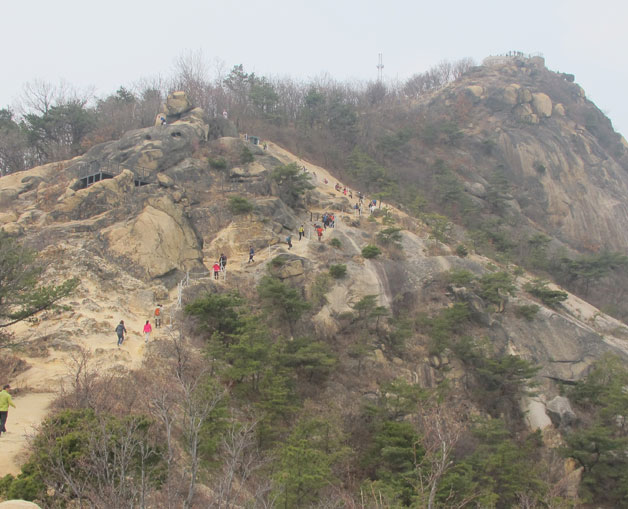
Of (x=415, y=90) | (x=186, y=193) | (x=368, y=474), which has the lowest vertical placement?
(x=368, y=474)

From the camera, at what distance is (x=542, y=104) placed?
5812 centimetres

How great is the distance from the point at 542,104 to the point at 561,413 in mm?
48783

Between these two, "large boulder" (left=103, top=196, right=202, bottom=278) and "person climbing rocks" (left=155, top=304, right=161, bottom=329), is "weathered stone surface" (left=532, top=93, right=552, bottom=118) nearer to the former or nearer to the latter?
"large boulder" (left=103, top=196, right=202, bottom=278)

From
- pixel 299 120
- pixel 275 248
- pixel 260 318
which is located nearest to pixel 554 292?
pixel 275 248

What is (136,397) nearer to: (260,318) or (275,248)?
(260,318)

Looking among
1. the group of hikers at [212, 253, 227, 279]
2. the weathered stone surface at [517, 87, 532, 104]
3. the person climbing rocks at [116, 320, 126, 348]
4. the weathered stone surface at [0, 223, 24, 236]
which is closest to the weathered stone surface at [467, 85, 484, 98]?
the weathered stone surface at [517, 87, 532, 104]

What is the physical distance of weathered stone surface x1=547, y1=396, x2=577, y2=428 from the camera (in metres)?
21.9

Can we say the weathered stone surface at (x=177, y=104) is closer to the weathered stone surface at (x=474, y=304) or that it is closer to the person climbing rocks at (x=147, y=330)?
the person climbing rocks at (x=147, y=330)

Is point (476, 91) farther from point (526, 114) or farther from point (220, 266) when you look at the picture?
point (220, 266)

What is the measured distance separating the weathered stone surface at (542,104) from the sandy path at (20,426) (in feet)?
206

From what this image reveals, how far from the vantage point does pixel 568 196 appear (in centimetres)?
5197

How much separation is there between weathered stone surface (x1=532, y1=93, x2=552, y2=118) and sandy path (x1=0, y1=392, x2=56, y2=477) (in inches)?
2475

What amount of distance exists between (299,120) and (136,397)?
42.8 m

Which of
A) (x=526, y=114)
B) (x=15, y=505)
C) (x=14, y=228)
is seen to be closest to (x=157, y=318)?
(x=14, y=228)
